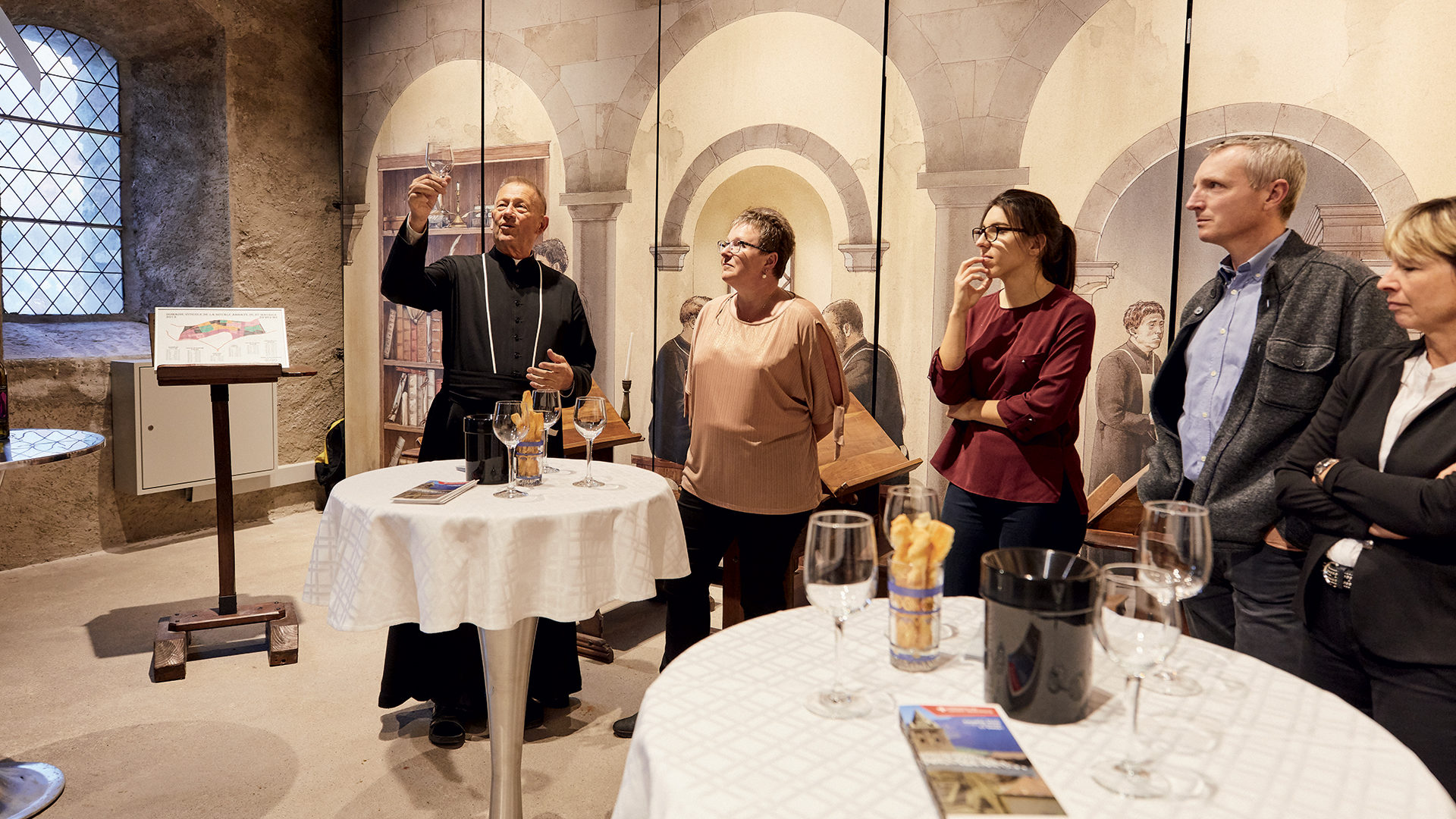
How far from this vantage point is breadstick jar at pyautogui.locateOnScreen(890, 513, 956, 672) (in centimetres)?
120

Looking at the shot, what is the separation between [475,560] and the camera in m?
1.97

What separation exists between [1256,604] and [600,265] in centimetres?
396

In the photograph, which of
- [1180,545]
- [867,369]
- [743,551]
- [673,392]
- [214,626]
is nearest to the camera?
[1180,545]

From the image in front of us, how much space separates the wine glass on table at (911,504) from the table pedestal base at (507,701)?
1.12 meters

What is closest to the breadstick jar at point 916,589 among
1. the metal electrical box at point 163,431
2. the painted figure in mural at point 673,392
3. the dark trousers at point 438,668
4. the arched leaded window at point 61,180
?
the dark trousers at point 438,668

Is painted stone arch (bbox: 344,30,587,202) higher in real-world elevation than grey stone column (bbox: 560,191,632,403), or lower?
higher

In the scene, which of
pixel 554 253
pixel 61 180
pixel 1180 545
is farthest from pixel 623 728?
pixel 61 180

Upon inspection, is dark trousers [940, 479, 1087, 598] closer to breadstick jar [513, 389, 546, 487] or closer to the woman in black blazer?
the woman in black blazer

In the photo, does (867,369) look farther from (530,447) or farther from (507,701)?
(507,701)

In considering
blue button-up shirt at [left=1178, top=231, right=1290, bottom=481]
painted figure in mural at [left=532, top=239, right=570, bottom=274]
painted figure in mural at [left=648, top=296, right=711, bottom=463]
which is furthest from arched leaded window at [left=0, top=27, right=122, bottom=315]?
blue button-up shirt at [left=1178, top=231, right=1290, bottom=481]

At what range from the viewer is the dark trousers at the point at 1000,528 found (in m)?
2.32

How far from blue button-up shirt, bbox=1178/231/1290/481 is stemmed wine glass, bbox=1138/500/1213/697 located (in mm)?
1188

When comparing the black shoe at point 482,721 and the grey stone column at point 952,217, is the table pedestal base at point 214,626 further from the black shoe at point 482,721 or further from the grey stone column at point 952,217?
the grey stone column at point 952,217

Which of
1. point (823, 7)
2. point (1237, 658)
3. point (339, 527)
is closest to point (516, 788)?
point (339, 527)
